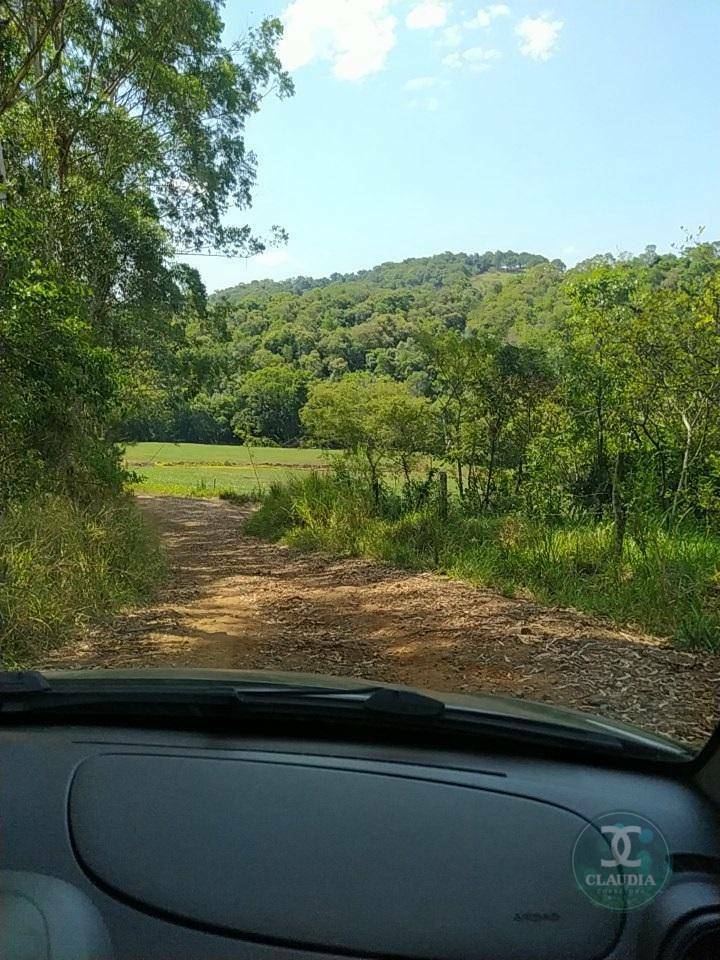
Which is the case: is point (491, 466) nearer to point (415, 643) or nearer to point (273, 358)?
point (273, 358)

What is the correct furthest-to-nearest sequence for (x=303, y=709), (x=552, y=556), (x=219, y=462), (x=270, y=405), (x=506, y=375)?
(x=219, y=462) < (x=270, y=405) < (x=506, y=375) < (x=552, y=556) < (x=303, y=709)

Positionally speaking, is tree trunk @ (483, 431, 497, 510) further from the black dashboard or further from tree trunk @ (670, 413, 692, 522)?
the black dashboard

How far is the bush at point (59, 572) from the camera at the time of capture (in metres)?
4.96

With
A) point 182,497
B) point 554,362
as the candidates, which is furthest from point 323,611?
point 182,497

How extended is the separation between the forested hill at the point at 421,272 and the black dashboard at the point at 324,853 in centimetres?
464

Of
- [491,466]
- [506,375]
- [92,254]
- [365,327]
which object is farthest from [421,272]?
[92,254]

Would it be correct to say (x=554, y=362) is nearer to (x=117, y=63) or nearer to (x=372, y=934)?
(x=117, y=63)

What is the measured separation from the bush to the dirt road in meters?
0.22

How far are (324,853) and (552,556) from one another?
18.9 ft

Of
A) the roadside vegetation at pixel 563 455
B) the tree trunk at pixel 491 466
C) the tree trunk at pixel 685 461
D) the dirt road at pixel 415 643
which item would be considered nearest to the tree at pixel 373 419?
the roadside vegetation at pixel 563 455

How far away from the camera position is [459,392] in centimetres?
1018

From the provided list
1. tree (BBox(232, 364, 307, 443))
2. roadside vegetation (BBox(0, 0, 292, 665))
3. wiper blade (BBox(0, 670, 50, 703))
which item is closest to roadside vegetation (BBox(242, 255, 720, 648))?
tree (BBox(232, 364, 307, 443))

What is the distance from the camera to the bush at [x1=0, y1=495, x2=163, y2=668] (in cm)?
496

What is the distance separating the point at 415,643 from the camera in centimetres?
513
